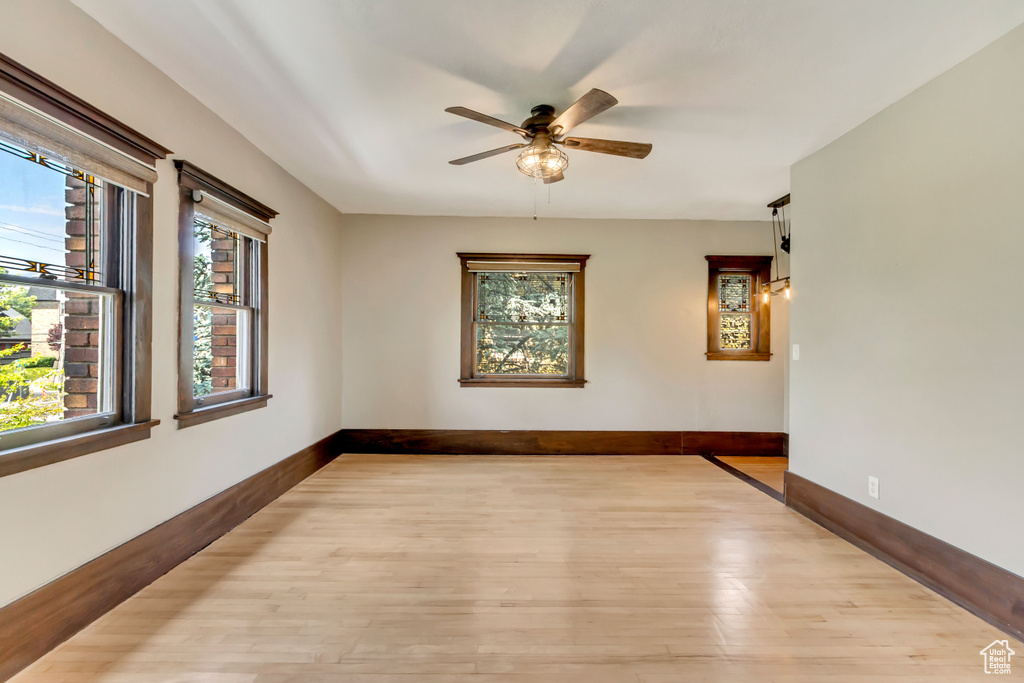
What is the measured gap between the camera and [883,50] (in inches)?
81.6

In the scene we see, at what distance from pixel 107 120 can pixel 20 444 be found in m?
1.45

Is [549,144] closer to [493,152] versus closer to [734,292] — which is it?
[493,152]

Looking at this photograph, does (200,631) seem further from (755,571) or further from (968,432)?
(968,432)

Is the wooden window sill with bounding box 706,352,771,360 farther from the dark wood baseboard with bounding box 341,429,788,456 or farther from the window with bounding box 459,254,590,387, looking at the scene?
the window with bounding box 459,254,590,387

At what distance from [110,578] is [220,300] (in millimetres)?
1689

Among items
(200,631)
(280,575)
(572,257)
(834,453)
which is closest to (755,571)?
(834,453)

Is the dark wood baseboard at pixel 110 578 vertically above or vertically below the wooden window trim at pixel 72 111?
below

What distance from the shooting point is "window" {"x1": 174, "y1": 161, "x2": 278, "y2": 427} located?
2.53 m

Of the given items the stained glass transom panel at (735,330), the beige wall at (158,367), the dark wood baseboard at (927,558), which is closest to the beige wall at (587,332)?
the stained glass transom panel at (735,330)

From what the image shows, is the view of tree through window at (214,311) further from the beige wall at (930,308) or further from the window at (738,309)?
the window at (738,309)

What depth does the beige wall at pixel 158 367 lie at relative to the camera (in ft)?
5.58

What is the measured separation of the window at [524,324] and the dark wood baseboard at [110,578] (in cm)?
254

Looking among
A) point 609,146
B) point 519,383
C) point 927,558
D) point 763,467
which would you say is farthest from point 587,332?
point 927,558

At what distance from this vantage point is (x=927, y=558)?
2.30m
